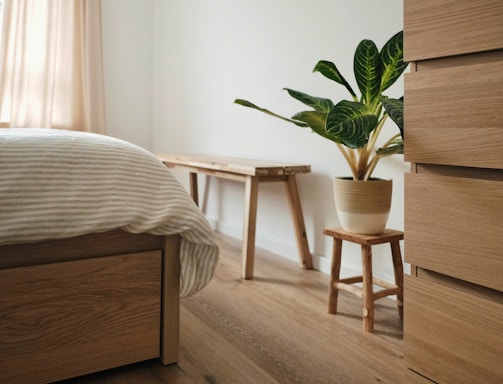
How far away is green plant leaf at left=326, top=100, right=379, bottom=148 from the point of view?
1.20m

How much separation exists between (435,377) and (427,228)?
0.29 meters

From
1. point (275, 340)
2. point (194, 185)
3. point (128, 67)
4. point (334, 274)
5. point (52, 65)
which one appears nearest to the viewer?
point (275, 340)

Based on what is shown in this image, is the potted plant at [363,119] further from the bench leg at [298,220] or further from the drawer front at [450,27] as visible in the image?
the bench leg at [298,220]

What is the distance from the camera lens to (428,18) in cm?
88

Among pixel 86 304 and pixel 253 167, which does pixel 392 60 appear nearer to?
pixel 253 167

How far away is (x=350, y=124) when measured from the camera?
1218mm

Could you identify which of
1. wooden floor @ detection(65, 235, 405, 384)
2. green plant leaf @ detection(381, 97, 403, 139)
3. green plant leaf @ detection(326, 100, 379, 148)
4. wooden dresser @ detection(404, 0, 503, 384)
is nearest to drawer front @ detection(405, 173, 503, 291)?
wooden dresser @ detection(404, 0, 503, 384)

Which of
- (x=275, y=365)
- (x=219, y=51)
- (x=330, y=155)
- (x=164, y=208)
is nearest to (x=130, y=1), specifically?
(x=219, y=51)

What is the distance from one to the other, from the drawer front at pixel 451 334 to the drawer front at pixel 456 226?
43 mm

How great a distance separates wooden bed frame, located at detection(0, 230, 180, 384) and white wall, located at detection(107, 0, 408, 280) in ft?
3.22

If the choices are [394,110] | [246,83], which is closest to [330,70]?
[394,110]

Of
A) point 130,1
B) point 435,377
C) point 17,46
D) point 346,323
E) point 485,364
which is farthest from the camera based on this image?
point 130,1

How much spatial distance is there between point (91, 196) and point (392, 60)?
95 centimetres

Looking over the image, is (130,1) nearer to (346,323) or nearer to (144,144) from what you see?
(144,144)
